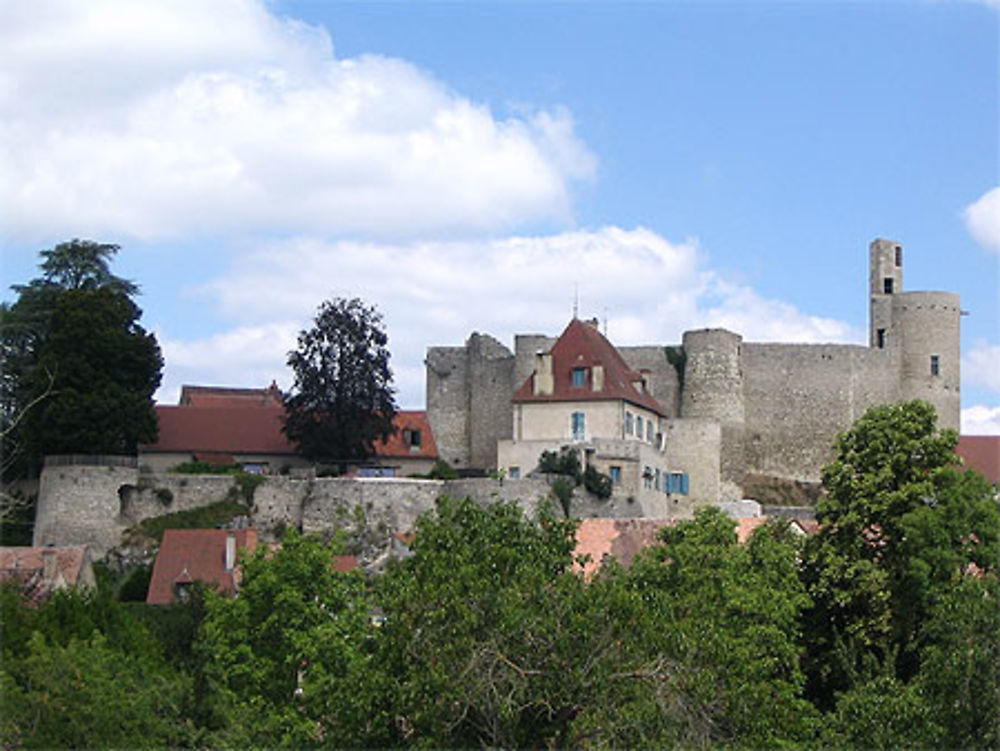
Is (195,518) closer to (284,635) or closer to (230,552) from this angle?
(230,552)

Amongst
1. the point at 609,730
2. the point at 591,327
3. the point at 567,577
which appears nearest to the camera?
the point at 609,730

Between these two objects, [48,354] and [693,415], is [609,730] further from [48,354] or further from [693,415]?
[693,415]

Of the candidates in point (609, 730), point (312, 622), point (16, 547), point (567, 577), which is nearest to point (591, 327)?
point (16, 547)

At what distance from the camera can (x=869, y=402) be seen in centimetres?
7525

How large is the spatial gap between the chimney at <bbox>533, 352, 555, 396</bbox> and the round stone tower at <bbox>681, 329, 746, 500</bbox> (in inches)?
370

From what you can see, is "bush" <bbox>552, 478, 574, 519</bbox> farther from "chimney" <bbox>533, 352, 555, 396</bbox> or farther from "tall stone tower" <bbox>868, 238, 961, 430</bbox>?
"tall stone tower" <bbox>868, 238, 961, 430</bbox>

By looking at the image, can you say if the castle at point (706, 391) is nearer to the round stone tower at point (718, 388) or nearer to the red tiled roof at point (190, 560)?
the round stone tower at point (718, 388)

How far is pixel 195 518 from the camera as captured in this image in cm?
5866

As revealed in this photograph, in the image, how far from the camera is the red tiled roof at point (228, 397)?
252 feet

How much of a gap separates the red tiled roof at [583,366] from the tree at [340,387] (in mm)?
5222

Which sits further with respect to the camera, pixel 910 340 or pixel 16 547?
pixel 910 340

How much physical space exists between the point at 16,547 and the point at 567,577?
1240 inches

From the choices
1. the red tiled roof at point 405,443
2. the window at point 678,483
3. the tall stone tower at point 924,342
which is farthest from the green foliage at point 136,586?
the tall stone tower at point 924,342

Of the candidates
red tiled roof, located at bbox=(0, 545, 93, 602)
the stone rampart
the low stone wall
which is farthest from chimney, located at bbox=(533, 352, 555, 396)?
red tiled roof, located at bbox=(0, 545, 93, 602)
